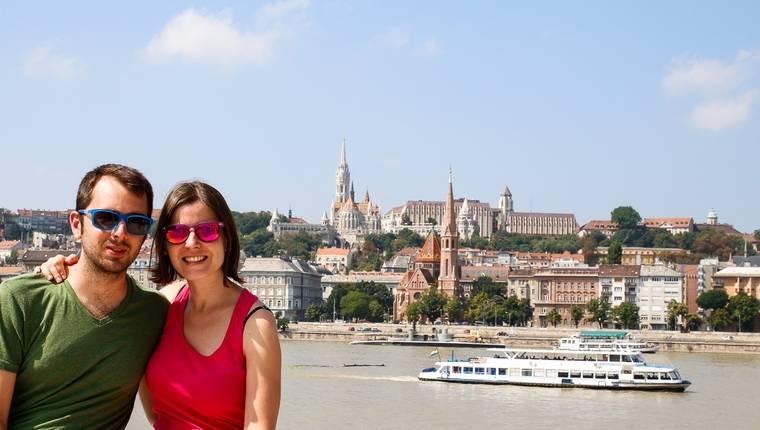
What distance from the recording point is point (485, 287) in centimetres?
8956

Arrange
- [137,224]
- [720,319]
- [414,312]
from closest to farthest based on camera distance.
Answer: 1. [137,224]
2. [720,319]
3. [414,312]

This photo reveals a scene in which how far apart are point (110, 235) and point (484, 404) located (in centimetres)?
2564

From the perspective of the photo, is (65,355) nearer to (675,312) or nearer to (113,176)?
(113,176)

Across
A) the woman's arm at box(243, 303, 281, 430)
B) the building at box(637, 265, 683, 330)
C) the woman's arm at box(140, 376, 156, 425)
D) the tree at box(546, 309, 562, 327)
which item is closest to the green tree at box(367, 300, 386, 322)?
the tree at box(546, 309, 562, 327)

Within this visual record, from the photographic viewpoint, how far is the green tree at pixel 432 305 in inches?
3142

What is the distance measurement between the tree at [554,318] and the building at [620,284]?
3.78 m

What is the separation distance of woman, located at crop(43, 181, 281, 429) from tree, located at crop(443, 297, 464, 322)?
77.6m

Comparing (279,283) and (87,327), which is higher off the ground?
(279,283)

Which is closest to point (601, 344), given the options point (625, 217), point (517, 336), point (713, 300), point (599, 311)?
point (517, 336)

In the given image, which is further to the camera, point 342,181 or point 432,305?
point 342,181

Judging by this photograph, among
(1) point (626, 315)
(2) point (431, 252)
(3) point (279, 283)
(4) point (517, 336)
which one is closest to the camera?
(4) point (517, 336)

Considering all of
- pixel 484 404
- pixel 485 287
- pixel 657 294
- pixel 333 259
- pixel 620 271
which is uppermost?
pixel 333 259

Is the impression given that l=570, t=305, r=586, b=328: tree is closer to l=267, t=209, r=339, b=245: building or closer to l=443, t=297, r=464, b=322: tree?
l=443, t=297, r=464, b=322: tree

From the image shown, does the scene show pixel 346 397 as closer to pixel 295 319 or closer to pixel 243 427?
pixel 243 427
